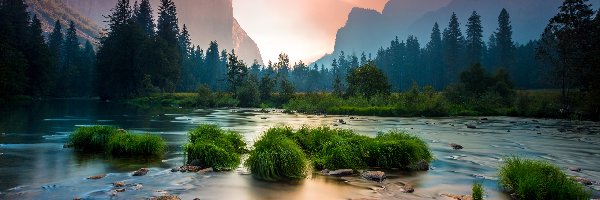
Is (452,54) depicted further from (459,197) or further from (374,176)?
(459,197)

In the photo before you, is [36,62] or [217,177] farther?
[36,62]

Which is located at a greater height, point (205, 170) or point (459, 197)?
point (205, 170)

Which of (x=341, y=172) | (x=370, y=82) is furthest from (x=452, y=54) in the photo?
(x=341, y=172)

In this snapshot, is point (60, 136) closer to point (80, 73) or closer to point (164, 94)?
point (164, 94)

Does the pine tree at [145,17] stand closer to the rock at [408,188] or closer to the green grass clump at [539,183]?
the rock at [408,188]

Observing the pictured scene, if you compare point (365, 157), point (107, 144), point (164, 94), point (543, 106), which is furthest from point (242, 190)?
point (164, 94)

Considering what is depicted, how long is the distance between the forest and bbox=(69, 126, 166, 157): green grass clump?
54514 mm

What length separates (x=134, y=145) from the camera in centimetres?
2286

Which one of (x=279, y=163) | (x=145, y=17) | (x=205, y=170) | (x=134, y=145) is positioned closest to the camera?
(x=279, y=163)

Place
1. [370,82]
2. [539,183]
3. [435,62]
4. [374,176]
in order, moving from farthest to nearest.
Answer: [435,62], [370,82], [374,176], [539,183]

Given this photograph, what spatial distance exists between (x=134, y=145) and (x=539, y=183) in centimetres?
1894

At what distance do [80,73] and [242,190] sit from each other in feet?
564

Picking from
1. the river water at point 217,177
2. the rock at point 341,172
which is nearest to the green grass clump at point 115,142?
the river water at point 217,177

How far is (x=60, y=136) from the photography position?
31625 mm
